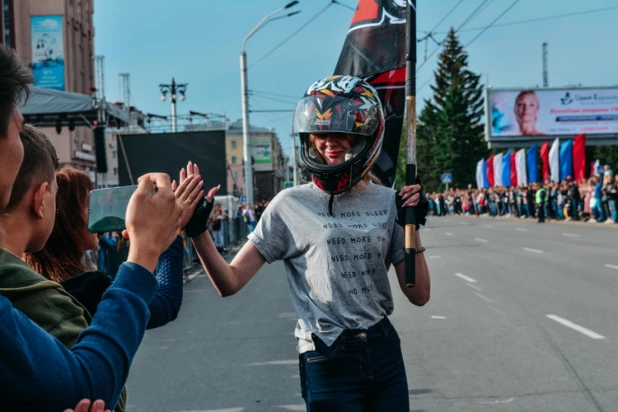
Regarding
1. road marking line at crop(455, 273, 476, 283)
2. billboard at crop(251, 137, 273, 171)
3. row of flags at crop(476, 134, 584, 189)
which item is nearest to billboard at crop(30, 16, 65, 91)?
row of flags at crop(476, 134, 584, 189)

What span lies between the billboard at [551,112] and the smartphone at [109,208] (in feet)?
199

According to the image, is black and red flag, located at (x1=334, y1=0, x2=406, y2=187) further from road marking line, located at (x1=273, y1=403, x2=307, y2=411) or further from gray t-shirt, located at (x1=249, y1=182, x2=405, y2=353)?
road marking line, located at (x1=273, y1=403, x2=307, y2=411)

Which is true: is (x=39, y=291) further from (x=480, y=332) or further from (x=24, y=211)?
(x=480, y=332)

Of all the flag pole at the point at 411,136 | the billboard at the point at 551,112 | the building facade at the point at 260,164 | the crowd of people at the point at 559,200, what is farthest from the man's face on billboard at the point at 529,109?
the flag pole at the point at 411,136

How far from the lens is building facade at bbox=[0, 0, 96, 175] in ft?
149

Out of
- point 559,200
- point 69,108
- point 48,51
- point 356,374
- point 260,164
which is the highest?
point 48,51

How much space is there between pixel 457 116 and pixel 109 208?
285 feet

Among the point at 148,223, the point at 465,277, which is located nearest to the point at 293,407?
the point at 148,223

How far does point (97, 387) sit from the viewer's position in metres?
1.46

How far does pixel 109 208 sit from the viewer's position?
202 cm

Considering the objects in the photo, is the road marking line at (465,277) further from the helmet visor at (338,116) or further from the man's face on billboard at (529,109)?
the man's face on billboard at (529,109)

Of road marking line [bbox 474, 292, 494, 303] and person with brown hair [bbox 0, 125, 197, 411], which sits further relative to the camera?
road marking line [bbox 474, 292, 494, 303]

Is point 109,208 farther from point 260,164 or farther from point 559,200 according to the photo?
point 260,164

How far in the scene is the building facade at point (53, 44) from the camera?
149 feet
